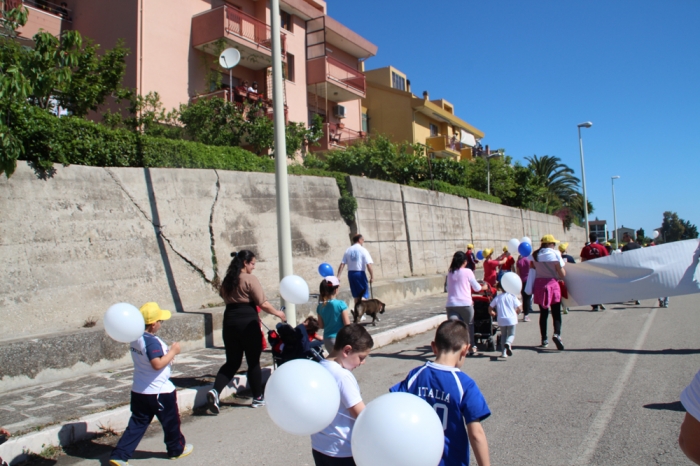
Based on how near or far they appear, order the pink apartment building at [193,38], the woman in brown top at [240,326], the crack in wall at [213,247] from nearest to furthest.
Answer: the woman in brown top at [240,326]
the crack in wall at [213,247]
the pink apartment building at [193,38]

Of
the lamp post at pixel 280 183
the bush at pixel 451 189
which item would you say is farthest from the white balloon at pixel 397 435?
the bush at pixel 451 189

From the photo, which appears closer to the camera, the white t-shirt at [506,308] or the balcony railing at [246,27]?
the white t-shirt at [506,308]

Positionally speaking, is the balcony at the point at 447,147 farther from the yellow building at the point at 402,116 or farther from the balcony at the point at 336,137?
the balcony at the point at 336,137

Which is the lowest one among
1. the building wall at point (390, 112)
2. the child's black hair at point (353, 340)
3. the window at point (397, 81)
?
the child's black hair at point (353, 340)

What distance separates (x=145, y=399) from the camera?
169 inches

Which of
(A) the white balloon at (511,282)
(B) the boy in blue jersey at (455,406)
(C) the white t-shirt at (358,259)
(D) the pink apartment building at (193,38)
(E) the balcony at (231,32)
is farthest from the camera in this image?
(E) the balcony at (231,32)

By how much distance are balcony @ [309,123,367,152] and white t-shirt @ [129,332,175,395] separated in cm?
1924

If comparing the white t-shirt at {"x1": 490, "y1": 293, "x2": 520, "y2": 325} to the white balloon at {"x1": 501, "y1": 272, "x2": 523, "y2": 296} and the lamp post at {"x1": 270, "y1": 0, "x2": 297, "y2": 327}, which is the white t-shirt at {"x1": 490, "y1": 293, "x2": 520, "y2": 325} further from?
the lamp post at {"x1": 270, "y1": 0, "x2": 297, "y2": 327}

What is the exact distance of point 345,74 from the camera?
25859mm

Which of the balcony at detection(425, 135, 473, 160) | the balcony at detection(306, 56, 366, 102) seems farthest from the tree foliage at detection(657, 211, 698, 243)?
the balcony at detection(306, 56, 366, 102)

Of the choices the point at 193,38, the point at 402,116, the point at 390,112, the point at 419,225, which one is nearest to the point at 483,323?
the point at 419,225

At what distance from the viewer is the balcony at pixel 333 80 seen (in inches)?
923

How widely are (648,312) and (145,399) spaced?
1182 cm

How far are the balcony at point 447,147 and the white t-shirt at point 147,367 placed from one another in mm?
31028
